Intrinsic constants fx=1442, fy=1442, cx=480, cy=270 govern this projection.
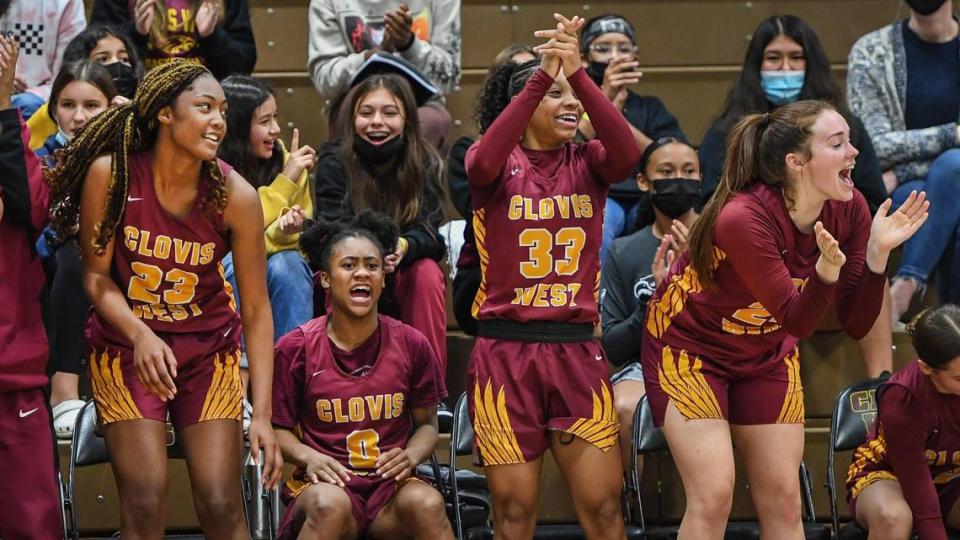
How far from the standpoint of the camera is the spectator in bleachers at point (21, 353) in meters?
4.06

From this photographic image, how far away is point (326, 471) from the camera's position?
4.59 m

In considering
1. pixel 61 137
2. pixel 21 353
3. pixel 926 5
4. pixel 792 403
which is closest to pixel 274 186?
pixel 61 137

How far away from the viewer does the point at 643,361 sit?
180 inches

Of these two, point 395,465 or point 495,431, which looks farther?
point 395,465

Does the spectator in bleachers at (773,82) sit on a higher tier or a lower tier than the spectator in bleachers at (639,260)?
higher

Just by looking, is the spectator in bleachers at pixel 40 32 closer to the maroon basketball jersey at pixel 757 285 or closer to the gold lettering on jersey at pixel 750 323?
the maroon basketball jersey at pixel 757 285

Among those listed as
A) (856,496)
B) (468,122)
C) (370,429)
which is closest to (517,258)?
(370,429)

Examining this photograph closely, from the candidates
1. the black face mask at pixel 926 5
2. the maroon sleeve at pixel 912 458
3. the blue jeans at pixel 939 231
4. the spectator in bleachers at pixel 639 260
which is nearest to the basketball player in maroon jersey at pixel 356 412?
the spectator in bleachers at pixel 639 260

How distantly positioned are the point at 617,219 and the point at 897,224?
2.13 m

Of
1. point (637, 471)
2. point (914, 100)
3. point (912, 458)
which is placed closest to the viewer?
point (912, 458)

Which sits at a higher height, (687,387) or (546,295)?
(546,295)

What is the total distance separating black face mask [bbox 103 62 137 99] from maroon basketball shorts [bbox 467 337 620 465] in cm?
236

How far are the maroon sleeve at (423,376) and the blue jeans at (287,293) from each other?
0.71m

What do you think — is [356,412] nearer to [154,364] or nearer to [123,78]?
[154,364]
